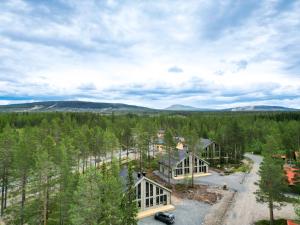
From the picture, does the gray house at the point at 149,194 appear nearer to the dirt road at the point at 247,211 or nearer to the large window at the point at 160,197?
the large window at the point at 160,197

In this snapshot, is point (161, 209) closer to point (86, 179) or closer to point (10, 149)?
point (86, 179)

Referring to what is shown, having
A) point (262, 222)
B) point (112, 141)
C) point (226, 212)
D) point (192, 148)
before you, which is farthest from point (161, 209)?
point (112, 141)

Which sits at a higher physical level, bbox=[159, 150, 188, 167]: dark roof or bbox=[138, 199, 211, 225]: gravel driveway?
bbox=[159, 150, 188, 167]: dark roof

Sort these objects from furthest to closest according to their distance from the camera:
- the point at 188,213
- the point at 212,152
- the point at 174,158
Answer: the point at 212,152 → the point at 174,158 → the point at 188,213

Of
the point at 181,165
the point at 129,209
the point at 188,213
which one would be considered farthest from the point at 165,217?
the point at 181,165

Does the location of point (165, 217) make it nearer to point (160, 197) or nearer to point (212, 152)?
point (160, 197)

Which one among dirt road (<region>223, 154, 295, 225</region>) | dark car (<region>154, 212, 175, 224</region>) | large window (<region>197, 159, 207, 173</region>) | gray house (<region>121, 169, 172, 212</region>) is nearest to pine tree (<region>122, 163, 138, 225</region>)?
dark car (<region>154, 212, 175, 224</region>)

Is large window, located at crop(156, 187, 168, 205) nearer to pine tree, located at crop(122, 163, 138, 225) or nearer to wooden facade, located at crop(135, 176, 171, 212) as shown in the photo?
wooden facade, located at crop(135, 176, 171, 212)
